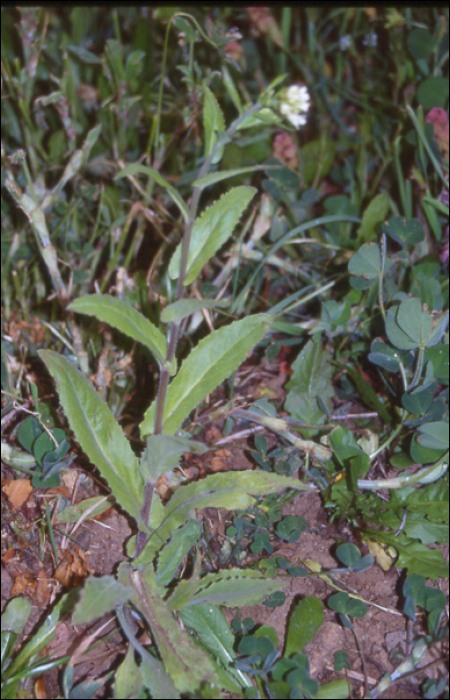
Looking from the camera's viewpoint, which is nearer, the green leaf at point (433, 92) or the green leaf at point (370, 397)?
the green leaf at point (370, 397)

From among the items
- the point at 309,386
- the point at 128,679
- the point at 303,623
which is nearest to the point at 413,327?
the point at 309,386

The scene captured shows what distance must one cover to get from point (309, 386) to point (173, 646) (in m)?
0.87

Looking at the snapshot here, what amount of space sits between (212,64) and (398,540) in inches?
92.6

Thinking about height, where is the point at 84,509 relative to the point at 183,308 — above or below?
below

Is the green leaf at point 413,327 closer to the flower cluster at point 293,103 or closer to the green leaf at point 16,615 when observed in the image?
the flower cluster at point 293,103

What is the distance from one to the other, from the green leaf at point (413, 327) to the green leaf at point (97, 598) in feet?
3.35

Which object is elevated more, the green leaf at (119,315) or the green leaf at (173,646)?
the green leaf at (119,315)

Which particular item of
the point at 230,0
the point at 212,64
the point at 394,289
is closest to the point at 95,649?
the point at 394,289

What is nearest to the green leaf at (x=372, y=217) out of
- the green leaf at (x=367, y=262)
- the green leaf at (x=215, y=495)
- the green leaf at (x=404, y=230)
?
the green leaf at (x=404, y=230)

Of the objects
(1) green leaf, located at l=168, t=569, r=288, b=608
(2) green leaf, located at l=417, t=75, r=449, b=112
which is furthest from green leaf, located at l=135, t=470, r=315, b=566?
(2) green leaf, located at l=417, t=75, r=449, b=112

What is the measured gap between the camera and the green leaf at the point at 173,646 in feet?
4.20

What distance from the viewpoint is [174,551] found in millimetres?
1479

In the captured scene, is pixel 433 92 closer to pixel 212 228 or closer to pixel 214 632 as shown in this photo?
pixel 212 228

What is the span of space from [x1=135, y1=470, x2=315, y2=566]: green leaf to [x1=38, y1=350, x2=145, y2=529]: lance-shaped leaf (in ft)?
0.25
